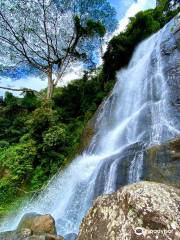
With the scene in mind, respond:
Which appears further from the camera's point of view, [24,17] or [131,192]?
[24,17]

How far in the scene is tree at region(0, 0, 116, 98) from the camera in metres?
19.9

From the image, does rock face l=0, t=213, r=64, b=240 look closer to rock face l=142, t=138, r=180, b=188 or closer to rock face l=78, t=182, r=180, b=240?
rock face l=142, t=138, r=180, b=188

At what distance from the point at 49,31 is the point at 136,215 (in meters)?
20.0

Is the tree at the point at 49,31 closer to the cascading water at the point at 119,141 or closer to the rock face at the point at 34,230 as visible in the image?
the cascading water at the point at 119,141

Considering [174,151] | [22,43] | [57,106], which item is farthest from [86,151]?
[22,43]

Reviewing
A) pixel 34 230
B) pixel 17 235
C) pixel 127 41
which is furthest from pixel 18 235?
pixel 127 41

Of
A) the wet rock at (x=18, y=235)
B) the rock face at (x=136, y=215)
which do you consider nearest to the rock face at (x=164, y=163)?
the wet rock at (x=18, y=235)

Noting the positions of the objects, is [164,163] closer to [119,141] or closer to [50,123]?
[119,141]

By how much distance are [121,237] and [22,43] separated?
2016 centimetres

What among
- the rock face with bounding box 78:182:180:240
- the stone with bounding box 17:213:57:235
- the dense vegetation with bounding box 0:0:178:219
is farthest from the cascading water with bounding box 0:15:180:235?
the rock face with bounding box 78:182:180:240

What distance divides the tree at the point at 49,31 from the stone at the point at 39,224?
14895 millimetres

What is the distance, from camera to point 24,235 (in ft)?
18.6

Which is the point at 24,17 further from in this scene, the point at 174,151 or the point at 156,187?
the point at 156,187

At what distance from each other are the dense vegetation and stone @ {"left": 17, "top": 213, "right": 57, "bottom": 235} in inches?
170
